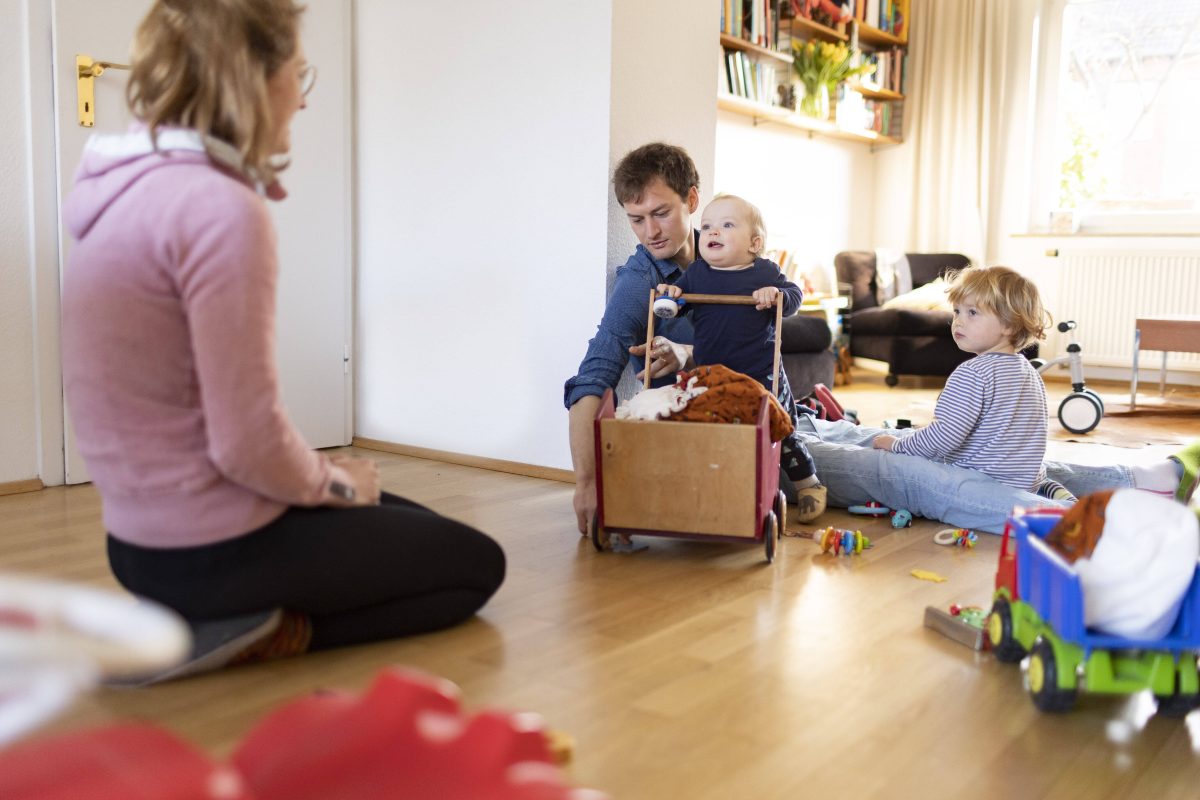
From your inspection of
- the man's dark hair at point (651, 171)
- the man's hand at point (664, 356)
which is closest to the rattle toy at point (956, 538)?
the man's hand at point (664, 356)

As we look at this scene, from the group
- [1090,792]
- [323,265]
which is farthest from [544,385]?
[1090,792]

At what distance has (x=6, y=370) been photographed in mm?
2844

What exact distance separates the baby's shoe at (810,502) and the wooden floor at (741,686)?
30 cm

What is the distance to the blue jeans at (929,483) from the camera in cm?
261

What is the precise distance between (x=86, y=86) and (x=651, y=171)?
5.05ft

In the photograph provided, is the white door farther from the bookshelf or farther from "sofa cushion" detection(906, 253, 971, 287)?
"sofa cushion" detection(906, 253, 971, 287)

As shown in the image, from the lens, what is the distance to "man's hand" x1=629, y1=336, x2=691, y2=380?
2.64m

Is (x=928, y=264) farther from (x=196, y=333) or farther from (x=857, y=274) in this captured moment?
(x=196, y=333)

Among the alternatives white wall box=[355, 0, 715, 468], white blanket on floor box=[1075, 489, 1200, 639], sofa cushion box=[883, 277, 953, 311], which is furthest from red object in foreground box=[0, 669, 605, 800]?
sofa cushion box=[883, 277, 953, 311]

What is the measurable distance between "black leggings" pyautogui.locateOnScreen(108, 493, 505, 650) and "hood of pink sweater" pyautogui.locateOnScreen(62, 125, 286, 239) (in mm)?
474

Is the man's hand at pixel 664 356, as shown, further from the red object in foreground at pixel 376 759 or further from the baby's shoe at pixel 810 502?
the red object in foreground at pixel 376 759

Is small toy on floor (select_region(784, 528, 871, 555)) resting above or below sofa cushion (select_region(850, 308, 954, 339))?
below

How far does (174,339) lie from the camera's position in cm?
145

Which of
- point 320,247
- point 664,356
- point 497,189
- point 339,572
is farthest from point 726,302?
point 320,247
